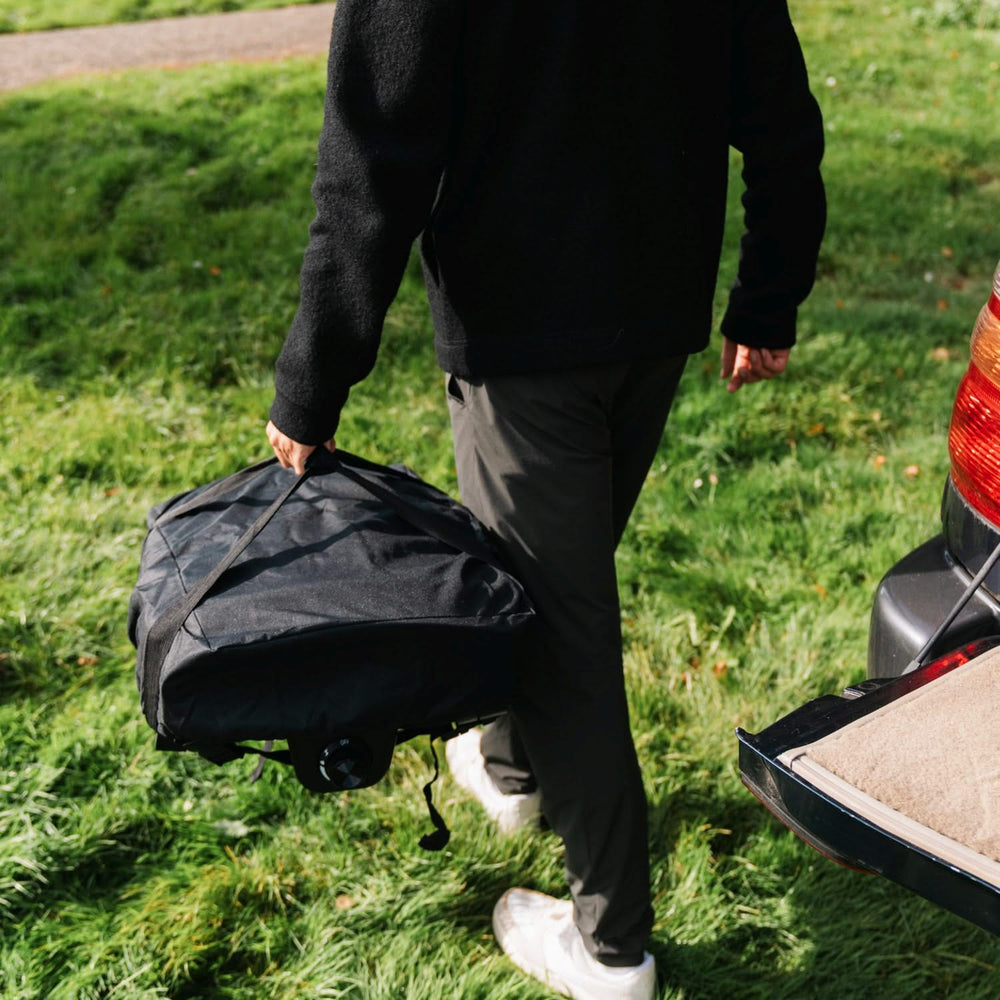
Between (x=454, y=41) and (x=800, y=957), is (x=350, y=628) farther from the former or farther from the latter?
(x=800, y=957)

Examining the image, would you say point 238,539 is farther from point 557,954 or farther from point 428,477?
point 428,477

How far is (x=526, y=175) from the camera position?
1698mm

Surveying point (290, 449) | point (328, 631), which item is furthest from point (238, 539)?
point (328, 631)

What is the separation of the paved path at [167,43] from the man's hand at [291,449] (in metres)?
7.28

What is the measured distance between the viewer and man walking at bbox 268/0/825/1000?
163 centimetres

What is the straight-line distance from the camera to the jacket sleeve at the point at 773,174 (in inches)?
75.6

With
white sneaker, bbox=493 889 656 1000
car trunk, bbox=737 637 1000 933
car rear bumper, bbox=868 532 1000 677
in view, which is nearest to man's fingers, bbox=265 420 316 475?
car trunk, bbox=737 637 1000 933

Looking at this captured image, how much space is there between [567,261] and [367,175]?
34cm

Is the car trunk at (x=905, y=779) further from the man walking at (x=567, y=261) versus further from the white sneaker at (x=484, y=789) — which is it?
the white sneaker at (x=484, y=789)

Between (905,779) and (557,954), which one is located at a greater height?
(905,779)

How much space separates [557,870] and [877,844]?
131 centimetres

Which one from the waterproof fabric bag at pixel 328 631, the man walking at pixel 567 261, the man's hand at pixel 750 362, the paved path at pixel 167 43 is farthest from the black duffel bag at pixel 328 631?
the paved path at pixel 167 43

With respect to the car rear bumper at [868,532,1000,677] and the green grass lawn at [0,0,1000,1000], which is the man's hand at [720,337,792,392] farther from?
the green grass lawn at [0,0,1000,1000]

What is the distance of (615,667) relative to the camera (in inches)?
79.4
